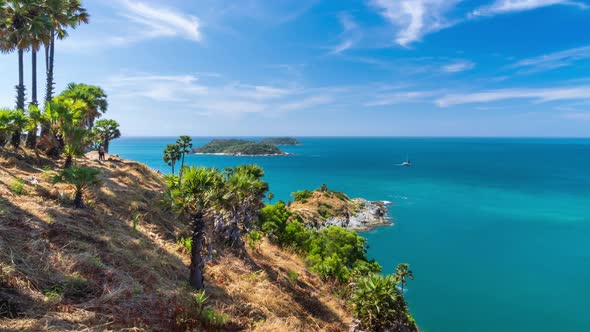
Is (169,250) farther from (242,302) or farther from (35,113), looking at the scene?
(35,113)

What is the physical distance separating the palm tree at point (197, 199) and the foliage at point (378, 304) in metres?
10.4

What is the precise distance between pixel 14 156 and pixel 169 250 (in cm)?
1617

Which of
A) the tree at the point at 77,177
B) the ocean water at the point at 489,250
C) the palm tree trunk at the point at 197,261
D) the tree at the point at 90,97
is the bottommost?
the ocean water at the point at 489,250

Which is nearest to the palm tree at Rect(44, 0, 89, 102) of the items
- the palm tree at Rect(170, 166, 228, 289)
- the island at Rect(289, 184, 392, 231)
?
the palm tree at Rect(170, 166, 228, 289)

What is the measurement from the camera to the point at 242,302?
16.0 metres

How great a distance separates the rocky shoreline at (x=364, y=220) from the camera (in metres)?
86.4

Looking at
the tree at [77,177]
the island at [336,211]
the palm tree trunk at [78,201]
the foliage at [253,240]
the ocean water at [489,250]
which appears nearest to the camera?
the tree at [77,177]

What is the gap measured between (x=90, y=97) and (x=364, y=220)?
7459 centimetres

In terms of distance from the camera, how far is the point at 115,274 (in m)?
12.6

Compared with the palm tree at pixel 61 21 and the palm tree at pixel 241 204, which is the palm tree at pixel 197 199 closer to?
the palm tree at pixel 241 204

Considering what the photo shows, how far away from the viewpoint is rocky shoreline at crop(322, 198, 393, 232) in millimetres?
86438

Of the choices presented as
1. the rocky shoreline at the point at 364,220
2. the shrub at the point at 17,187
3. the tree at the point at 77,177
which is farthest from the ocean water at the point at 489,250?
the shrub at the point at 17,187

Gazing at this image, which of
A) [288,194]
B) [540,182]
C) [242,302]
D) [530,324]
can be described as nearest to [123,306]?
[242,302]

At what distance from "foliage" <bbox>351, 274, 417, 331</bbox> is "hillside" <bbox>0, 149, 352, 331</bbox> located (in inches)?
82.4
